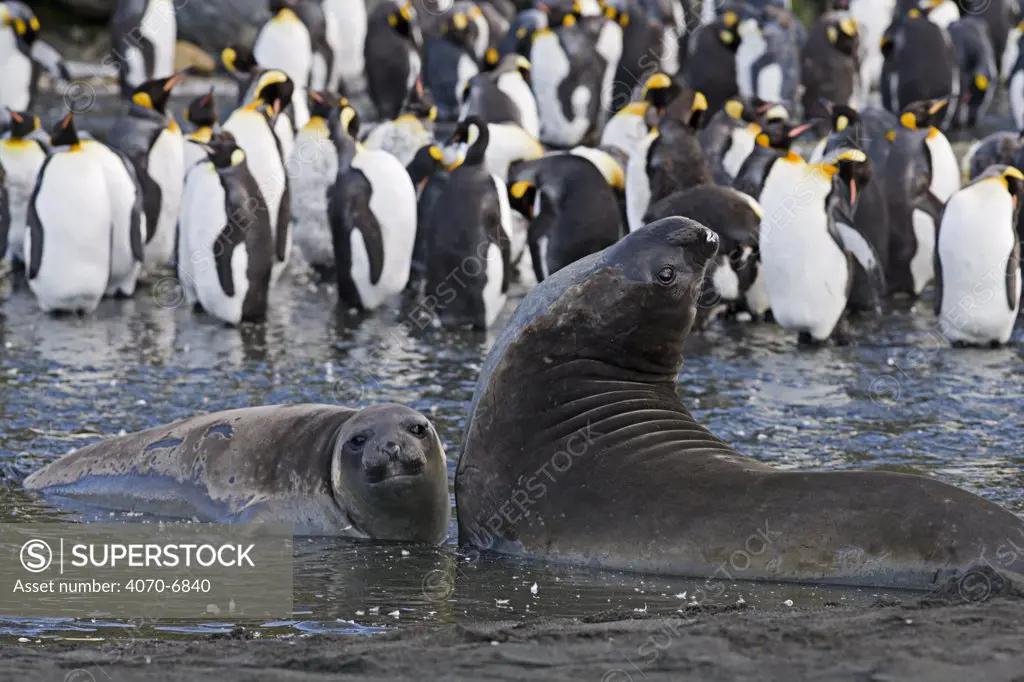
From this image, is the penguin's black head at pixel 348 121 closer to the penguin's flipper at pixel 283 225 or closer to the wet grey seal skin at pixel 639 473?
the penguin's flipper at pixel 283 225

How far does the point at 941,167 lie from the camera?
15469mm

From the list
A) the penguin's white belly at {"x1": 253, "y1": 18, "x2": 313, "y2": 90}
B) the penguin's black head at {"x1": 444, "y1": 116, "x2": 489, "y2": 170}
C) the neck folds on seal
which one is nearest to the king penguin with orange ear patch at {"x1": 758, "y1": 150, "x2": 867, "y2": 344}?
the penguin's black head at {"x1": 444, "y1": 116, "x2": 489, "y2": 170}

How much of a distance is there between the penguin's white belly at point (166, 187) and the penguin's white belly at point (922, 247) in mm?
6731

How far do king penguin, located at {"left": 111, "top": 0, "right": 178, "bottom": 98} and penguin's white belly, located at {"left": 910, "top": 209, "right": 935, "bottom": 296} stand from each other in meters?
12.7

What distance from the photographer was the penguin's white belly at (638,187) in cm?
1477

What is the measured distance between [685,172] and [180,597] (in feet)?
30.0

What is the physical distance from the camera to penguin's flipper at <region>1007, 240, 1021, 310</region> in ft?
39.8

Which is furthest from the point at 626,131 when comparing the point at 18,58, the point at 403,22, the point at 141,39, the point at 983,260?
the point at 18,58

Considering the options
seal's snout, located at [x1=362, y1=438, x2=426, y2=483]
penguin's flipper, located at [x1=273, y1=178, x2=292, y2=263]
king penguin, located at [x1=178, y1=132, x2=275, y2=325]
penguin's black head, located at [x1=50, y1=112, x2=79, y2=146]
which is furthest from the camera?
penguin's flipper, located at [x1=273, y1=178, x2=292, y2=263]

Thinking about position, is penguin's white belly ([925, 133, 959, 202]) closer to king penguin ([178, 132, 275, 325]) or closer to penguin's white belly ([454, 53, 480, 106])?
king penguin ([178, 132, 275, 325])

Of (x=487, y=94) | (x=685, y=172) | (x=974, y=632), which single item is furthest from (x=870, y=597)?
(x=487, y=94)

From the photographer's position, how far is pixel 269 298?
48.1 feet

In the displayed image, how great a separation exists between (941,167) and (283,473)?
9.88m

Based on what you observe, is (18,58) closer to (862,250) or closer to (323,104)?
(323,104)
